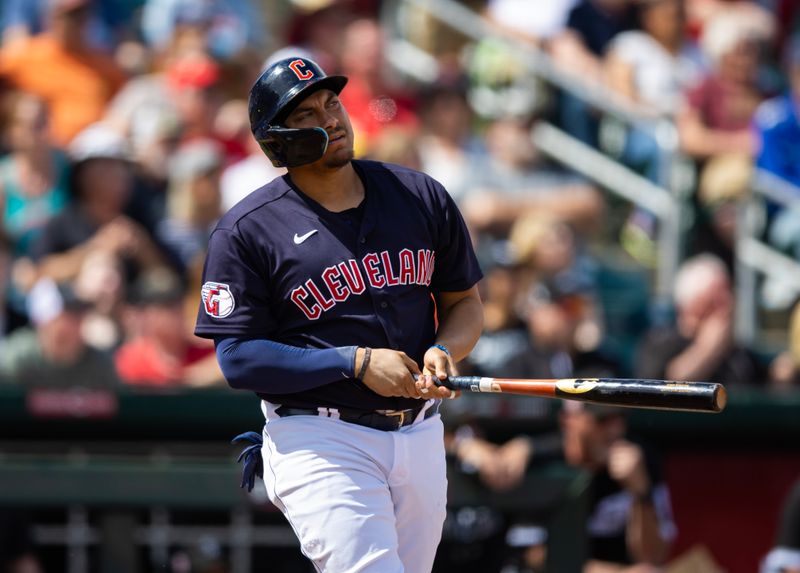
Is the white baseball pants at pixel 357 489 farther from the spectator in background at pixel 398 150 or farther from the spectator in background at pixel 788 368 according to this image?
the spectator in background at pixel 398 150

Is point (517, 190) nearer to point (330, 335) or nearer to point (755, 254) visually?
point (755, 254)

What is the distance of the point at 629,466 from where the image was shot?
621 cm

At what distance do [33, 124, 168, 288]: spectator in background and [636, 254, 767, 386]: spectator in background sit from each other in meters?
2.59

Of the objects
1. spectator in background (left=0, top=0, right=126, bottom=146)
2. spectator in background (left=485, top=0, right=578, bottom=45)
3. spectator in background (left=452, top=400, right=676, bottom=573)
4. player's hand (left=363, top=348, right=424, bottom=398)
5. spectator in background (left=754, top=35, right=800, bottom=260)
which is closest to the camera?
player's hand (left=363, top=348, right=424, bottom=398)

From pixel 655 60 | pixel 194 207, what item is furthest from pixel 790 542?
pixel 655 60

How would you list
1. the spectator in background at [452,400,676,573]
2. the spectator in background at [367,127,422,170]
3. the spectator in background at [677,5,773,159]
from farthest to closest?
the spectator in background at [677,5,773,159], the spectator in background at [367,127,422,170], the spectator in background at [452,400,676,573]

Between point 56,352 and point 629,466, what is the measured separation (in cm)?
271

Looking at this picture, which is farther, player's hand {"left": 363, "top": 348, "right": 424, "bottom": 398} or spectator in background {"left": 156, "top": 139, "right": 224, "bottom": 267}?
spectator in background {"left": 156, "top": 139, "right": 224, "bottom": 267}

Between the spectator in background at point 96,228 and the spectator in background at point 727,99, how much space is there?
10.4 feet

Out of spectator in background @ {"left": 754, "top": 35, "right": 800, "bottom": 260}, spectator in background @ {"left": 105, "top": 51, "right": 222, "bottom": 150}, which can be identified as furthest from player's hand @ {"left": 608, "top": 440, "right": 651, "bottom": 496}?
A: spectator in background @ {"left": 105, "top": 51, "right": 222, "bottom": 150}

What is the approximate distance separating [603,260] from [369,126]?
1627mm

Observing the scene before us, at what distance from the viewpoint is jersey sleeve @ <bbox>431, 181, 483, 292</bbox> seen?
4172 millimetres

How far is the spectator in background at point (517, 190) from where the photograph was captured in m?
7.78

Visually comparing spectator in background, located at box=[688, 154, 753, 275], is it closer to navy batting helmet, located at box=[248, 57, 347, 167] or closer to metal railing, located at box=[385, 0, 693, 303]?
metal railing, located at box=[385, 0, 693, 303]
